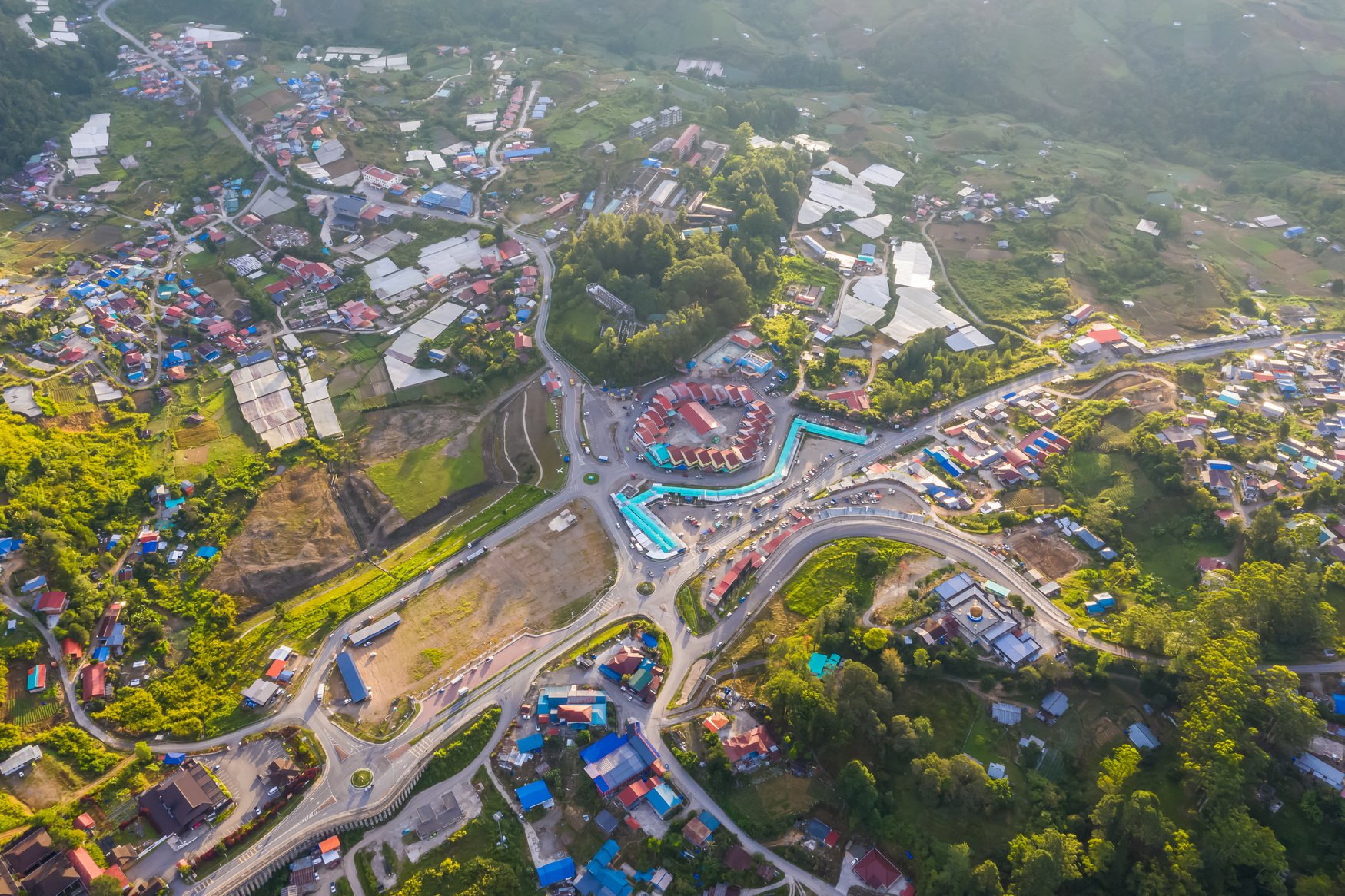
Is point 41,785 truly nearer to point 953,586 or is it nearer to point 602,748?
point 602,748

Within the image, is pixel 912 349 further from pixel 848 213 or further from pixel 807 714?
pixel 807 714

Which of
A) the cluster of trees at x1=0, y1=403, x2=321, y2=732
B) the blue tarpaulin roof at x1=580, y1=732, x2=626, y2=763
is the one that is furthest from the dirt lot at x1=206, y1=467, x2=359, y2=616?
the blue tarpaulin roof at x1=580, y1=732, x2=626, y2=763

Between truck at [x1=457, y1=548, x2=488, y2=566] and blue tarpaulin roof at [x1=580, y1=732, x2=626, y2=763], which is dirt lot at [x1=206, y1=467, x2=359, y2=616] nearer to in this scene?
truck at [x1=457, y1=548, x2=488, y2=566]

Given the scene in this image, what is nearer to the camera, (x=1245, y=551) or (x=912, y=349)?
(x=1245, y=551)

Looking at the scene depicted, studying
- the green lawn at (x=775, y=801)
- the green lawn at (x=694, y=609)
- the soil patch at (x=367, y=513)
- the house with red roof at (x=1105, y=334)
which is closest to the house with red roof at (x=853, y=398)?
the green lawn at (x=694, y=609)

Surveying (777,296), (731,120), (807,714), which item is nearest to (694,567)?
(807,714)
